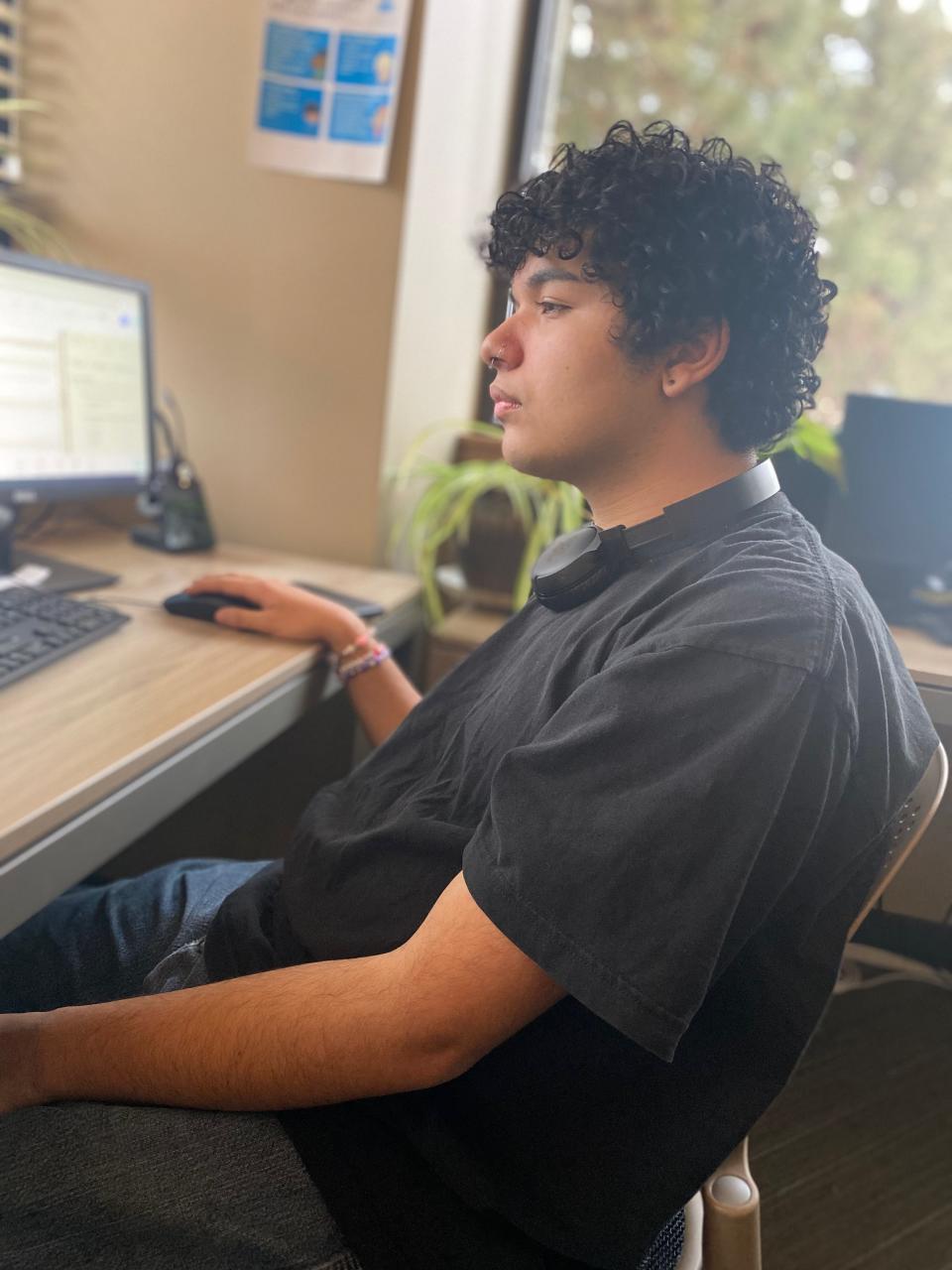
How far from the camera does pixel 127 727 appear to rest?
1017mm

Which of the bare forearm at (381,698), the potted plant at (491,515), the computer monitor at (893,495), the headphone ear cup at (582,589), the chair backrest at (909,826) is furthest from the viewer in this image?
the potted plant at (491,515)

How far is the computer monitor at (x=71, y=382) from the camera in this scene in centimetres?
145

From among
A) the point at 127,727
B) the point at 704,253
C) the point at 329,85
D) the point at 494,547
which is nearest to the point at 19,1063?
the point at 127,727

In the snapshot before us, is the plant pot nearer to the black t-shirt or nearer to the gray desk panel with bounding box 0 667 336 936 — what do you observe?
the gray desk panel with bounding box 0 667 336 936

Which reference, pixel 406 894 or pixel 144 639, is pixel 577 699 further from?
pixel 144 639

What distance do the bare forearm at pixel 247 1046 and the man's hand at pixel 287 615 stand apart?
65 cm

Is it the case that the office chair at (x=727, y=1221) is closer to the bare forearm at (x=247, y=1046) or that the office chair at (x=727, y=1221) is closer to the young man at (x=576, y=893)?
the young man at (x=576, y=893)

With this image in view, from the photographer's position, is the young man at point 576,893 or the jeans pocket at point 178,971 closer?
the young man at point 576,893

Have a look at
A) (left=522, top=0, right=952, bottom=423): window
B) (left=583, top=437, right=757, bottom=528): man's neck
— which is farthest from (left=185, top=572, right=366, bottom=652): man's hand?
(left=522, top=0, right=952, bottom=423): window

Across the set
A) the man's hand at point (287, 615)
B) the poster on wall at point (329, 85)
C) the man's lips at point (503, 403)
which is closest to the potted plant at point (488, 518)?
the man's hand at point (287, 615)

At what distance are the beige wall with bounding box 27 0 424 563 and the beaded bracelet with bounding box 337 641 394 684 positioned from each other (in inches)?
22.1

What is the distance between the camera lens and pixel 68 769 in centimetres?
90

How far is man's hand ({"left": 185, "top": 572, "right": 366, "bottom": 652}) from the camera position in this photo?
1.38 meters

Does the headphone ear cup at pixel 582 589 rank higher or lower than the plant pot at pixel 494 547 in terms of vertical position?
higher
